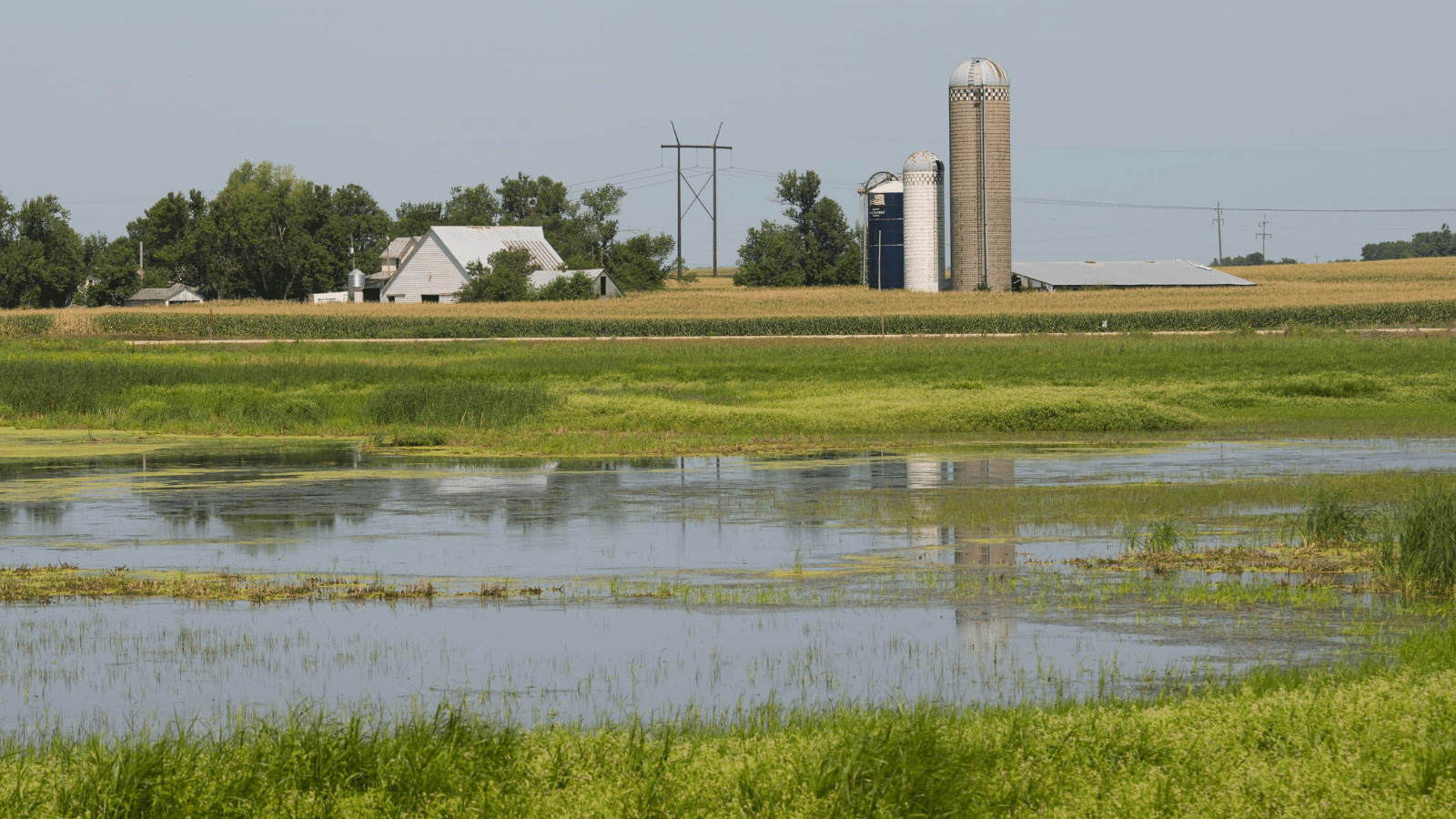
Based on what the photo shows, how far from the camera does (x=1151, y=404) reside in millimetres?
37438

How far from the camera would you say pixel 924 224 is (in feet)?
371

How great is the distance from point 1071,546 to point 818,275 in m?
119

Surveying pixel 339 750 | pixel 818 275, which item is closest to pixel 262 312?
pixel 818 275

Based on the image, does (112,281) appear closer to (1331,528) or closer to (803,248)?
(803,248)

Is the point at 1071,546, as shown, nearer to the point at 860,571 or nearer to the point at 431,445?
the point at 860,571

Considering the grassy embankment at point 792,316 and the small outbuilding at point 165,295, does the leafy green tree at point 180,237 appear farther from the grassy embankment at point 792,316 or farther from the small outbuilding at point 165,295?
the grassy embankment at point 792,316

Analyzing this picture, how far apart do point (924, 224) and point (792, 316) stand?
2619 cm

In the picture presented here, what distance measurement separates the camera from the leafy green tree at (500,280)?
346 ft

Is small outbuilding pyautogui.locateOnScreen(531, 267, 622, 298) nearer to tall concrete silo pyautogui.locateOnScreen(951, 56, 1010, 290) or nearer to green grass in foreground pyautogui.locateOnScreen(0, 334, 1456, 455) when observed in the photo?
tall concrete silo pyautogui.locateOnScreen(951, 56, 1010, 290)

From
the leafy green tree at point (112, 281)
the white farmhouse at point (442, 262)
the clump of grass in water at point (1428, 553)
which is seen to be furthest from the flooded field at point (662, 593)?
the leafy green tree at point (112, 281)

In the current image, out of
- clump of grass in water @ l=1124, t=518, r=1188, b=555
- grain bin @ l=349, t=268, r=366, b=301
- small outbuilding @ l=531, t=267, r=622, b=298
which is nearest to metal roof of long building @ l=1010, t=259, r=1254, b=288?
small outbuilding @ l=531, t=267, r=622, b=298

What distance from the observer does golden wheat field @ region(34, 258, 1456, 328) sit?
91.3m

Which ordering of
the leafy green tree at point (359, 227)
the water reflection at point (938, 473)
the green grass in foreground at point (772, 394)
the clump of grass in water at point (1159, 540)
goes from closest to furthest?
1. the clump of grass in water at point (1159, 540)
2. the water reflection at point (938, 473)
3. the green grass in foreground at point (772, 394)
4. the leafy green tree at point (359, 227)

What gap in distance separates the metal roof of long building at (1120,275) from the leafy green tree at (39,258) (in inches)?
2948
